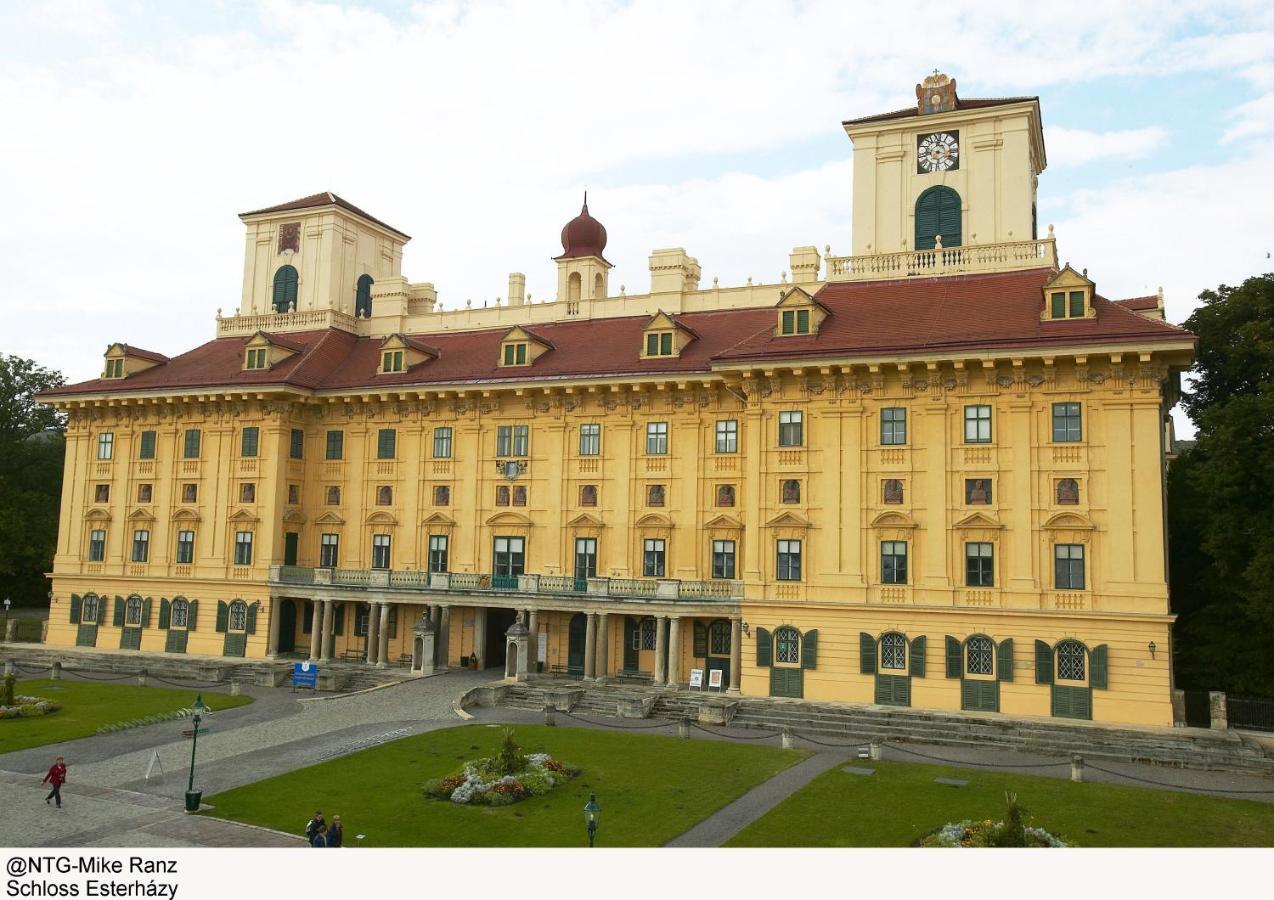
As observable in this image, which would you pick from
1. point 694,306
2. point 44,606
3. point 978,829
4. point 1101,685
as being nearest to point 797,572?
point 1101,685

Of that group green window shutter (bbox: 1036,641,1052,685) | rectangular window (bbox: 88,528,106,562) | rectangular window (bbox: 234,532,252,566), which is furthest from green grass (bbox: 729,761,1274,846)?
rectangular window (bbox: 88,528,106,562)

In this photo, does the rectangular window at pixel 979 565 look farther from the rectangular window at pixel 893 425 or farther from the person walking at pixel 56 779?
the person walking at pixel 56 779

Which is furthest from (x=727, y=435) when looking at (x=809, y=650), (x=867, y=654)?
(x=867, y=654)

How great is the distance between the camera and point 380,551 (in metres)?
50.6

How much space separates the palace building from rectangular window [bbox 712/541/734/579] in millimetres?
94

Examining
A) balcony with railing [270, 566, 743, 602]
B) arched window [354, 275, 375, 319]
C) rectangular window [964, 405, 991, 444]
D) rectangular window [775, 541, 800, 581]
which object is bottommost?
balcony with railing [270, 566, 743, 602]

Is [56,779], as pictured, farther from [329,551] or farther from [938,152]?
[938,152]

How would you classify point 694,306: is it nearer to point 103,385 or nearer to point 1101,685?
point 1101,685

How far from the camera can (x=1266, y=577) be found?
116 ft

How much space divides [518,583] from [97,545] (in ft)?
80.9

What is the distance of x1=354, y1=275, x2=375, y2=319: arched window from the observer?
195 feet

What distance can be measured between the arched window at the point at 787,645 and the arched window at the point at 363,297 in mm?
31403

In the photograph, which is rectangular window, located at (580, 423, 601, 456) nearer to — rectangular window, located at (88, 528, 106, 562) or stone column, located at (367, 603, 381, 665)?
stone column, located at (367, 603, 381, 665)

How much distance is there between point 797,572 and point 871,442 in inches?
224
